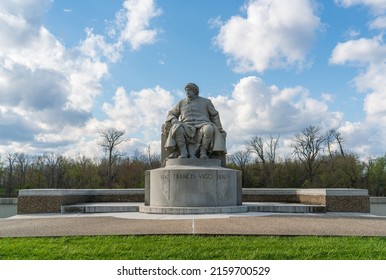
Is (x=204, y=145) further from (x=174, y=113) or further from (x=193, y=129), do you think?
(x=174, y=113)

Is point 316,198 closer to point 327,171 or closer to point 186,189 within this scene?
point 186,189

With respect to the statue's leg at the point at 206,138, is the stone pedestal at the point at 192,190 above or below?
below

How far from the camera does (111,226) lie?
8656 millimetres

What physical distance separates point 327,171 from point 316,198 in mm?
31214

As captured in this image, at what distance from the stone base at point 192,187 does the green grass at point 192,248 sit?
17.5 feet

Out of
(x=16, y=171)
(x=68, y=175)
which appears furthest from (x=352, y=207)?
(x=16, y=171)

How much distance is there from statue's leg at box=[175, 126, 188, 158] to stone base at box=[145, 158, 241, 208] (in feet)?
2.50

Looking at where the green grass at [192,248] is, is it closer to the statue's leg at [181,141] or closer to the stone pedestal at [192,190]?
the stone pedestal at [192,190]

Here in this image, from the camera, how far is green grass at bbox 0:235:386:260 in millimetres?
5656

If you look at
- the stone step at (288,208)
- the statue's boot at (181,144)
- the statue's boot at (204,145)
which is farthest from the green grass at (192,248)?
the statue's boot at (204,145)

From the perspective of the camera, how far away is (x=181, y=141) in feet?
45.1

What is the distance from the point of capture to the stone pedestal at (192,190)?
12.3 meters

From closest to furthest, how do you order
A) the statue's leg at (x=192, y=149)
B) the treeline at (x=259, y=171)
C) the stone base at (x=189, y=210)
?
the stone base at (x=189, y=210), the statue's leg at (x=192, y=149), the treeline at (x=259, y=171)

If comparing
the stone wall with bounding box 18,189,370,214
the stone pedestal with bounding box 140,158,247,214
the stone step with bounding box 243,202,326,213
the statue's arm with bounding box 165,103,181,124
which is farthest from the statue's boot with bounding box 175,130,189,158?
the stone wall with bounding box 18,189,370,214
